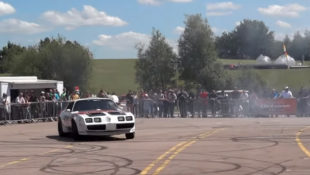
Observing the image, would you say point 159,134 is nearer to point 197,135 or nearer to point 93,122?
point 197,135

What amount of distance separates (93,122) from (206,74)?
55.3m

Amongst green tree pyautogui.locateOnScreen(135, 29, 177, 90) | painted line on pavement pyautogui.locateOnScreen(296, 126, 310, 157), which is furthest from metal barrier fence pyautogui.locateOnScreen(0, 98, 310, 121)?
green tree pyautogui.locateOnScreen(135, 29, 177, 90)

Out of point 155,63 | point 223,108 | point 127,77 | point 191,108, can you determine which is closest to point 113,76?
point 127,77

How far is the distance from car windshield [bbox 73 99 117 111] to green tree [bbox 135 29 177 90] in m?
52.2

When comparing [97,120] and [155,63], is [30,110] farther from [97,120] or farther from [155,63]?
[155,63]

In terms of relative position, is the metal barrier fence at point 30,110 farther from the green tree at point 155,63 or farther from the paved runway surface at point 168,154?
the green tree at point 155,63

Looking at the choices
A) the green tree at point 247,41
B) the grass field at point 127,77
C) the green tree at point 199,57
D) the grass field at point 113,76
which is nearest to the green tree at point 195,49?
the green tree at point 199,57

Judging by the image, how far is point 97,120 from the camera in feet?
62.6

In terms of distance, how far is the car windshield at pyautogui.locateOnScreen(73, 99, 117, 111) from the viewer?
20405 millimetres

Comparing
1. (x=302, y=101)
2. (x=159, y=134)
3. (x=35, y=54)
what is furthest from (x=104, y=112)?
(x=35, y=54)

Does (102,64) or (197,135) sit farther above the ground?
(102,64)

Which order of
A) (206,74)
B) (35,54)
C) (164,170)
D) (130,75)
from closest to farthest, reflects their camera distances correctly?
(164,170), (206,74), (35,54), (130,75)

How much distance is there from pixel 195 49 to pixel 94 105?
5433cm

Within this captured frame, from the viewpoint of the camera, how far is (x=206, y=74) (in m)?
73.7
